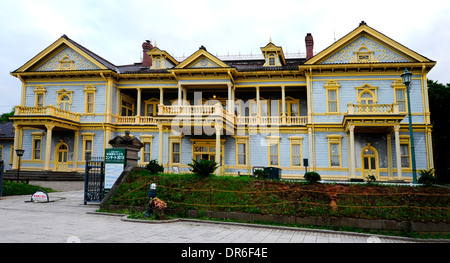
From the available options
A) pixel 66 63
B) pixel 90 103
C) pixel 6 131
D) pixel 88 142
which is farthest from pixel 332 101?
pixel 6 131

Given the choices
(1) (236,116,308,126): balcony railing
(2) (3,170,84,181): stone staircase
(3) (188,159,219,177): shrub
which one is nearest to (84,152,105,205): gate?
(3) (188,159,219,177): shrub

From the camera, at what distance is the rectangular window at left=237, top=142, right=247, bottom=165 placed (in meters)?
25.1

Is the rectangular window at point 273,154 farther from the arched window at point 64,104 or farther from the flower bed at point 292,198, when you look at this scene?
the arched window at point 64,104

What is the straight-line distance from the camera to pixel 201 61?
24969 mm

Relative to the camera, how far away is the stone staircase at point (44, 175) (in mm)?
23906

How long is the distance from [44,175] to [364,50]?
90.2 feet

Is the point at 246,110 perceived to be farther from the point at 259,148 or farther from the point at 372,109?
the point at 372,109

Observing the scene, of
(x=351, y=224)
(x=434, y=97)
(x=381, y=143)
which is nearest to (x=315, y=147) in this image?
(x=381, y=143)

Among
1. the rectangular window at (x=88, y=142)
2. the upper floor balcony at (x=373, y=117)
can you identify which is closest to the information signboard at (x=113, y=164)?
the rectangular window at (x=88, y=142)

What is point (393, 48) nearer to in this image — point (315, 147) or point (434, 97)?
point (315, 147)

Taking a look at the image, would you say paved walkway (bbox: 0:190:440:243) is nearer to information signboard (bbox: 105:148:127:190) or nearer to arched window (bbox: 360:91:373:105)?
information signboard (bbox: 105:148:127:190)

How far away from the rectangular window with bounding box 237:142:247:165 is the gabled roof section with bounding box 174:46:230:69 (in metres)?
6.84

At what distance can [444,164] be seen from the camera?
33.7 m

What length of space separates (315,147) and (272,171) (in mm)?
7941
